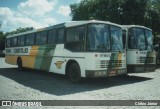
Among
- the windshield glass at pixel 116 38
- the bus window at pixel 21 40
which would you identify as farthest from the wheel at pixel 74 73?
the bus window at pixel 21 40

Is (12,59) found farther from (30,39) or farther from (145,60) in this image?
(145,60)

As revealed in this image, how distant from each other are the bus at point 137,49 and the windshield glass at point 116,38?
3.28ft

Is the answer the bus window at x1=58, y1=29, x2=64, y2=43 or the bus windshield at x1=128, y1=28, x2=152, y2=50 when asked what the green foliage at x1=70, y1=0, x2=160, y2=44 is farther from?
the bus window at x1=58, y1=29, x2=64, y2=43

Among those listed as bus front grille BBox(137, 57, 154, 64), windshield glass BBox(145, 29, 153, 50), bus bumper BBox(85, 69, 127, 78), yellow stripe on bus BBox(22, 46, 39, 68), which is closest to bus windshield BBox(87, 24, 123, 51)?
bus bumper BBox(85, 69, 127, 78)

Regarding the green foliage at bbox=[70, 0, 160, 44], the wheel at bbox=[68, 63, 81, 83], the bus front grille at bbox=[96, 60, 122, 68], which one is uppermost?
the green foliage at bbox=[70, 0, 160, 44]

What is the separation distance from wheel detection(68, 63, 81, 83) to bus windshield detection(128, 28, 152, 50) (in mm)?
3413

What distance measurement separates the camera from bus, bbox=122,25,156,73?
12.7m

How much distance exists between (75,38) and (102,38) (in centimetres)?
139

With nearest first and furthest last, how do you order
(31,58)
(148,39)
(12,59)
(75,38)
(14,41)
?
(75,38), (148,39), (31,58), (14,41), (12,59)

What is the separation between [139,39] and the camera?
13.0 metres

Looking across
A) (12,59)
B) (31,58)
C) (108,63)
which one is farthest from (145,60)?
(12,59)

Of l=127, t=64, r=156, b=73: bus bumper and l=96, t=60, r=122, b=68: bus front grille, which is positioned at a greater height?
l=96, t=60, r=122, b=68: bus front grille

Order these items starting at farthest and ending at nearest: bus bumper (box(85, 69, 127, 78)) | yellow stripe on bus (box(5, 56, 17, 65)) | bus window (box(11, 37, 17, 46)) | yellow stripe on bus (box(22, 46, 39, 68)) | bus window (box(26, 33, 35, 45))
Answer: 1. bus window (box(11, 37, 17, 46))
2. yellow stripe on bus (box(5, 56, 17, 65))
3. bus window (box(26, 33, 35, 45))
4. yellow stripe on bus (box(22, 46, 39, 68))
5. bus bumper (box(85, 69, 127, 78))

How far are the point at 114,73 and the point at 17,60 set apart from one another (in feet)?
34.3
